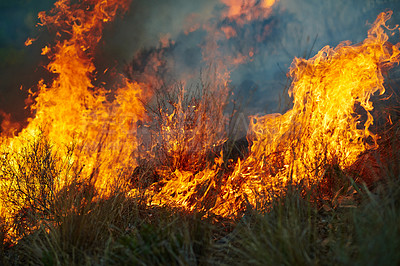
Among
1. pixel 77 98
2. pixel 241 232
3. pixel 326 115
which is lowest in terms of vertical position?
pixel 241 232

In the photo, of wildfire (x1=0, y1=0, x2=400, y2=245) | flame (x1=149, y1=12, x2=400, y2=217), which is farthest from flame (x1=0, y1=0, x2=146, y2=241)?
flame (x1=149, y1=12, x2=400, y2=217)

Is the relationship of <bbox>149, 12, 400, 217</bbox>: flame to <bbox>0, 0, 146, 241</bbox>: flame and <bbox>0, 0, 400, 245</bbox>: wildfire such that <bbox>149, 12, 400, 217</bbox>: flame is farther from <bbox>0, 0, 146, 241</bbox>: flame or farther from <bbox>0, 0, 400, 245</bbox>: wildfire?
<bbox>0, 0, 146, 241</bbox>: flame

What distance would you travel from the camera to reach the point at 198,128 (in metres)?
5.19

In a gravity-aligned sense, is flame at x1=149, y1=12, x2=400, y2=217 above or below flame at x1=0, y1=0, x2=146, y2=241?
below

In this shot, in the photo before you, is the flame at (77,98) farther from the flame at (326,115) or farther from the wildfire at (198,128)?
the flame at (326,115)

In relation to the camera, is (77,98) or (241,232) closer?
(241,232)

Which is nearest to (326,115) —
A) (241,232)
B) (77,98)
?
(241,232)

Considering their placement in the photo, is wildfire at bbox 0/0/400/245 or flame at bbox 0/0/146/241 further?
flame at bbox 0/0/146/241

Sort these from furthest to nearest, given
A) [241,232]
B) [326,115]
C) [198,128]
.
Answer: [198,128] < [326,115] < [241,232]

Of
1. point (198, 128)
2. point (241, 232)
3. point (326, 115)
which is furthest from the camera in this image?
point (198, 128)

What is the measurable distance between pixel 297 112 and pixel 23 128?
475 centimetres

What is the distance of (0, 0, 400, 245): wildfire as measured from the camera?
3.60m

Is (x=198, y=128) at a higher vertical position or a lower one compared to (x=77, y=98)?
lower

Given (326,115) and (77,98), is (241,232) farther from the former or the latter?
(77,98)
